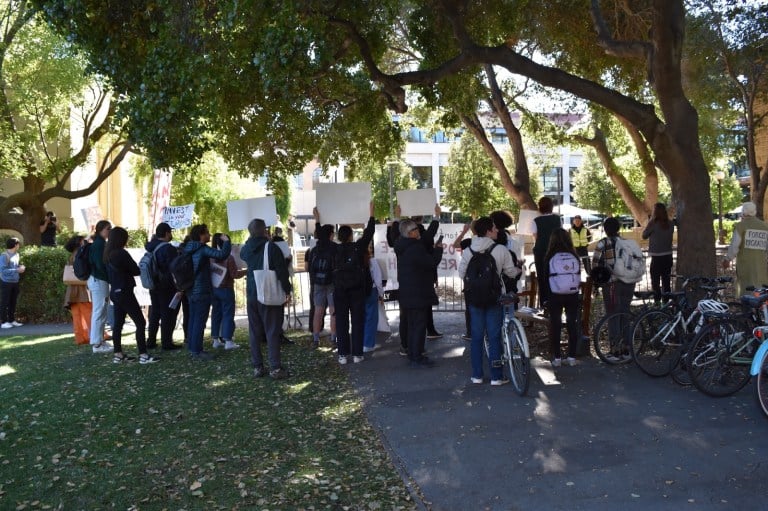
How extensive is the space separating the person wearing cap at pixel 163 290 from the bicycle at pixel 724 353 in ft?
22.9

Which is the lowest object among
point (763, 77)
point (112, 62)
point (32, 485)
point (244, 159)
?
point (32, 485)

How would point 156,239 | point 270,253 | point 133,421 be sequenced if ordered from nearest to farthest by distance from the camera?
1. point 133,421
2. point 270,253
3. point 156,239

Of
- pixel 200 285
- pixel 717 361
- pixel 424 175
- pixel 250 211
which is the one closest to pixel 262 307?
pixel 200 285

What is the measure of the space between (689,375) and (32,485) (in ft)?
19.5

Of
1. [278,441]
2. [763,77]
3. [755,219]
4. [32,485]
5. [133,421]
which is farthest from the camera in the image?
[763,77]

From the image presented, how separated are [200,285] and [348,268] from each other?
93.9 inches

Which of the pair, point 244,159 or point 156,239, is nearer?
point 156,239

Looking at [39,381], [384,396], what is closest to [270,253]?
[384,396]

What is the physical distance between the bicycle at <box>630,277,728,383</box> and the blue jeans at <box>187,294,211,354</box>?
5723 millimetres

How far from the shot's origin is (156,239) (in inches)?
402

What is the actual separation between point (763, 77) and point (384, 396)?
13.7 m

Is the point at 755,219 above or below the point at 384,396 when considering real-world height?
above

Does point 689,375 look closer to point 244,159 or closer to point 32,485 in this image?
point 32,485

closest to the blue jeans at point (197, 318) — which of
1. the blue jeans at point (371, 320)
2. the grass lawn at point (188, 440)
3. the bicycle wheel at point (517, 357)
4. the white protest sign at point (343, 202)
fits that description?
the grass lawn at point (188, 440)
